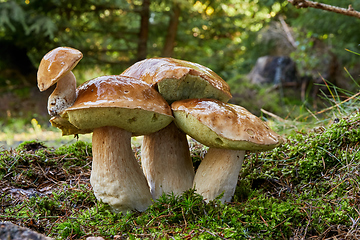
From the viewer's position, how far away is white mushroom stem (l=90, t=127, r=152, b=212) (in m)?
A: 1.73

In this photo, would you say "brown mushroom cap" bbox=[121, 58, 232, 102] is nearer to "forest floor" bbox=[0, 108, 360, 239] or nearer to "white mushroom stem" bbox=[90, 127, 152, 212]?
"white mushroom stem" bbox=[90, 127, 152, 212]

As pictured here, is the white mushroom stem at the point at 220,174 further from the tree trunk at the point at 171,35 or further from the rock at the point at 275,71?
the rock at the point at 275,71

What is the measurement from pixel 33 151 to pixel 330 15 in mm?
5451

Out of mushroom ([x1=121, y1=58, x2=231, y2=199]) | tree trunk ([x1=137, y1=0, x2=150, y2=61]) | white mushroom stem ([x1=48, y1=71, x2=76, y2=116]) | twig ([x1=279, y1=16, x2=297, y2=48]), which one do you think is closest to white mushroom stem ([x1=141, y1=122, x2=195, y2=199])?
mushroom ([x1=121, y1=58, x2=231, y2=199])

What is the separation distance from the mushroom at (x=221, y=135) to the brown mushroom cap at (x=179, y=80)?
0.40 feet

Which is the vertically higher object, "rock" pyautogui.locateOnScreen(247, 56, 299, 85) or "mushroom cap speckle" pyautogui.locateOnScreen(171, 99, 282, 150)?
"mushroom cap speckle" pyautogui.locateOnScreen(171, 99, 282, 150)

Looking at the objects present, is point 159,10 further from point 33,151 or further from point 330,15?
point 33,151

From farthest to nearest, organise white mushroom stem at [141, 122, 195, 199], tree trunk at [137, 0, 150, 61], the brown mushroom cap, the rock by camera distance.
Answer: the rock
tree trunk at [137, 0, 150, 61]
white mushroom stem at [141, 122, 195, 199]
the brown mushroom cap

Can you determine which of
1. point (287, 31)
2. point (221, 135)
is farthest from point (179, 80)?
point (287, 31)

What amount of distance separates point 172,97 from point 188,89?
12 centimetres

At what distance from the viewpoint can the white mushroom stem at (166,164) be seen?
194 centimetres

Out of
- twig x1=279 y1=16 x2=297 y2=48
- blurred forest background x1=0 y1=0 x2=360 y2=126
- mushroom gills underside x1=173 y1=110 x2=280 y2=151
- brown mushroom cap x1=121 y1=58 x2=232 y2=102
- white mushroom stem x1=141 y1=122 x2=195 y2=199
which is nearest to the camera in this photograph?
mushroom gills underside x1=173 y1=110 x2=280 y2=151

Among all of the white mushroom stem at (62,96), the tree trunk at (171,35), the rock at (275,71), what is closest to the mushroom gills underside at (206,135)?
the white mushroom stem at (62,96)

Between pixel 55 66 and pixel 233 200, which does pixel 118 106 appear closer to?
pixel 55 66
